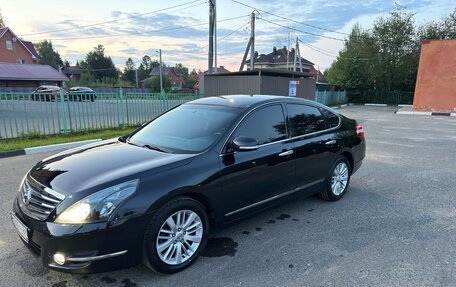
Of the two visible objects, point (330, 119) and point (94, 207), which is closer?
point (94, 207)

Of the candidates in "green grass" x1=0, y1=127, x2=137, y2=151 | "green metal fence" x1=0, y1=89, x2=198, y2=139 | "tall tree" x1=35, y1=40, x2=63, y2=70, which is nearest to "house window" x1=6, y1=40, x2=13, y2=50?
"tall tree" x1=35, y1=40, x2=63, y2=70

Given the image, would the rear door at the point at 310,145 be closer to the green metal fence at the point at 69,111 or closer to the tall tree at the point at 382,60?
the green metal fence at the point at 69,111

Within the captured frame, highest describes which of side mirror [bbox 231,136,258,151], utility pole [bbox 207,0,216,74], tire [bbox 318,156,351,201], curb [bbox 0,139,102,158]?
utility pole [bbox 207,0,216,74]

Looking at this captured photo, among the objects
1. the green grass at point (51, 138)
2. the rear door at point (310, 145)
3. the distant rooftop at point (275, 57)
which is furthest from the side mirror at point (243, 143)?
the distant rooftop at point (275, 57)

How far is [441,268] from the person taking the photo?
9.75 ft

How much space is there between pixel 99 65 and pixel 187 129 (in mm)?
92653

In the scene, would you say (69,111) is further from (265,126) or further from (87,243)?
(87,243)

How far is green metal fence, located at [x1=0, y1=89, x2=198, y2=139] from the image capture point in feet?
31.0

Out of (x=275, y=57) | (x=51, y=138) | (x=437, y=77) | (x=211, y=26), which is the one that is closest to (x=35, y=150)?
(x=51, y=138)

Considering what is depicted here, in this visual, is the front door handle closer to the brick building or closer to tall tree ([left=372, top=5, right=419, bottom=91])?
the brick building

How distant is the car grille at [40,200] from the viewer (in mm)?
2518

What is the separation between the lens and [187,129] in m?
3.65

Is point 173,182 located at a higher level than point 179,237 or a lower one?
higher

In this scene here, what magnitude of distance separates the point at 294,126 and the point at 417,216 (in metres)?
2.07
